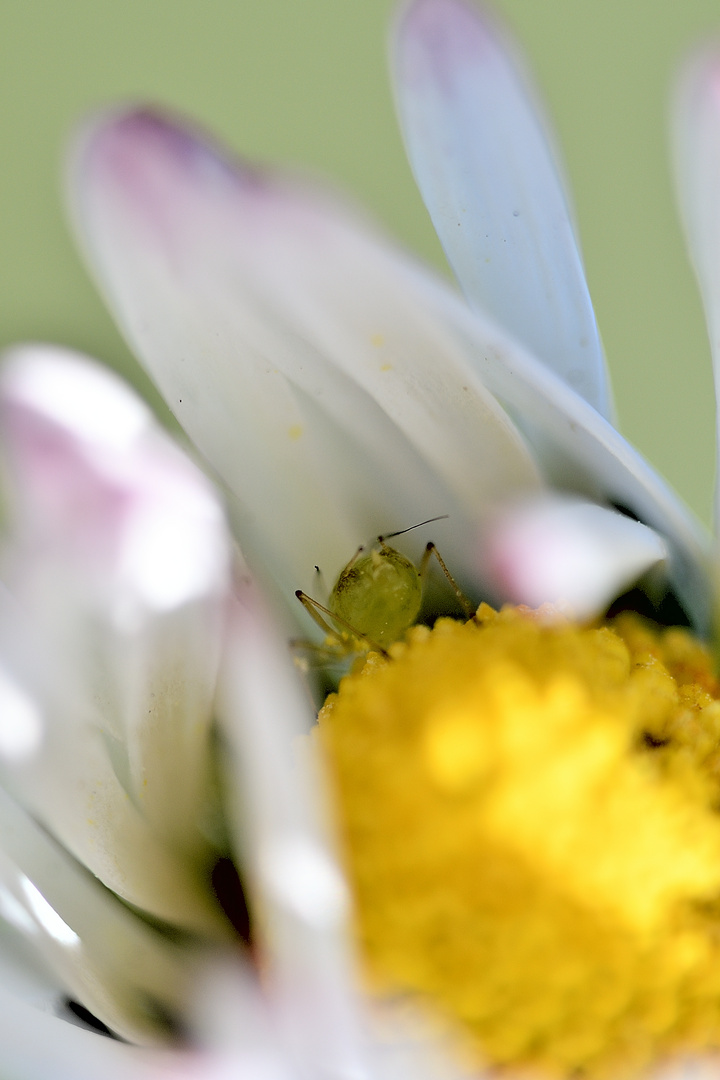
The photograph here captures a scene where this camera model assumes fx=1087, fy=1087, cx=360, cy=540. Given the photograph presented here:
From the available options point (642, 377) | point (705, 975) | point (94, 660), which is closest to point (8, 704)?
point (94, 660)

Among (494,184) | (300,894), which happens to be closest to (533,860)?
(300,894)

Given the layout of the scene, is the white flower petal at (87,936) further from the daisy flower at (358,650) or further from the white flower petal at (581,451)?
the white flower petal at (581,451)

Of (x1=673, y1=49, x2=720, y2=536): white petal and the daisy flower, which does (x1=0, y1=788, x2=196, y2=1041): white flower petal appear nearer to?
the daisy flower

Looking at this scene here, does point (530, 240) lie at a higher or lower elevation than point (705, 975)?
higher

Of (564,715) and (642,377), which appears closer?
(564,715)

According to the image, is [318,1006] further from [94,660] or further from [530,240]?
[530,240]

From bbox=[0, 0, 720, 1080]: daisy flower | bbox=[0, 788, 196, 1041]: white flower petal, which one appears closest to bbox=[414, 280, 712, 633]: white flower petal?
bbox=[0, 0, 720, 1080]: daisy flower

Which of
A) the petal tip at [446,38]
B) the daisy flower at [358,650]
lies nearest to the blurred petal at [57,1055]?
the daisy flower at [358,650]
